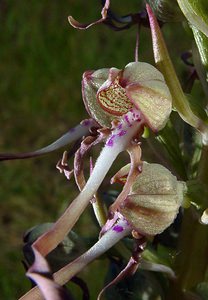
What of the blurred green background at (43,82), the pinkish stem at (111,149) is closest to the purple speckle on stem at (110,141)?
the pinkish stem at (111,149)

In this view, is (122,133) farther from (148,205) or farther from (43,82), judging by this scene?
(43,82)

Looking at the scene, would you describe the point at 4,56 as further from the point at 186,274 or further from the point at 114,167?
the point at 186,274

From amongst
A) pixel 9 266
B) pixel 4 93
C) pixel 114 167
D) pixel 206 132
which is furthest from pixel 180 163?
pixel 4 93

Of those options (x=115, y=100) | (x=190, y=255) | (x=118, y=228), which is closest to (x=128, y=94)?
(x=115, y=100)

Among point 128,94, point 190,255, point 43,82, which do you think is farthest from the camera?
point 43,82

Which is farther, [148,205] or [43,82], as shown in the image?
[43,82]

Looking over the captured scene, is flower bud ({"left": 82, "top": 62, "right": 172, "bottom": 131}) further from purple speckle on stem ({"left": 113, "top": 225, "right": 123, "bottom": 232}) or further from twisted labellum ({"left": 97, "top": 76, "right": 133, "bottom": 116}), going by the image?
purple speckle on stem ({"left": 113, "top": 225, "right": 123, "bottom": 232})

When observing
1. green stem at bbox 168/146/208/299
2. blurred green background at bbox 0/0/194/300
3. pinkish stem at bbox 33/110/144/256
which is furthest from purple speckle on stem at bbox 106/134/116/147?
blurred green background at bbox 0/0/194/300

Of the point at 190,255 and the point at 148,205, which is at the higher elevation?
the point at 148,205
